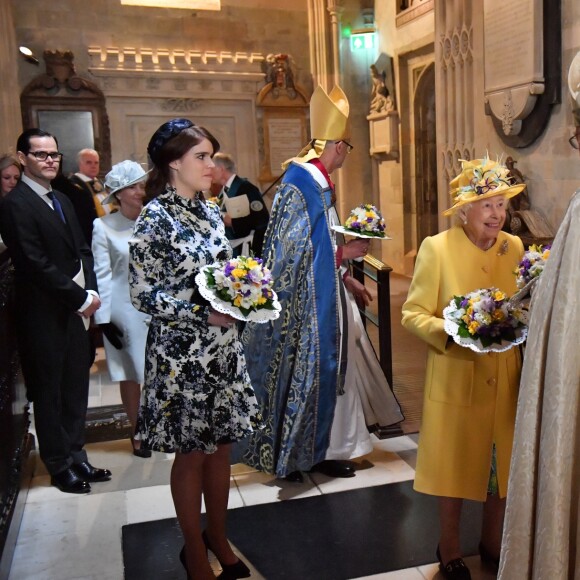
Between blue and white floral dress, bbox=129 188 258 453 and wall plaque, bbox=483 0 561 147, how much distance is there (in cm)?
347

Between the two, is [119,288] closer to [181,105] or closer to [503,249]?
[503,249]

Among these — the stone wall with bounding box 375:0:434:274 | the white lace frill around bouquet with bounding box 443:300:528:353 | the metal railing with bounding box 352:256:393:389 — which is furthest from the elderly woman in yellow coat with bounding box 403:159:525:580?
the stone wall with bounding box 375:0:434:274

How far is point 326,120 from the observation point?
315 cm

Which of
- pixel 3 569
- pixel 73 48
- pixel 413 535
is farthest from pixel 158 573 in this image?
pixel 73 48

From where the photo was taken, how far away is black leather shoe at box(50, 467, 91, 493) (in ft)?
10.6

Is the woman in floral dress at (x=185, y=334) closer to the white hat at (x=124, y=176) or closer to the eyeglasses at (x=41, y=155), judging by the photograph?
the eyeglasses at (x=41, y=155)

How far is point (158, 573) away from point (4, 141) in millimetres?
6289

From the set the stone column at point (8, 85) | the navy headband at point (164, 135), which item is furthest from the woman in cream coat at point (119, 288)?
the stone column at point (8, 85)

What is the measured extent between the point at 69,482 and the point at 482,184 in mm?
2409

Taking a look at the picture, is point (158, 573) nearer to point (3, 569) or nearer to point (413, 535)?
point (3, 569)

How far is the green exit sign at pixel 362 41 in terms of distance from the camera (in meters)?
10.3

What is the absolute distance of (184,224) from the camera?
7.21 feet

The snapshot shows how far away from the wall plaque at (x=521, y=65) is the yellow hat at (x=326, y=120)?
2230 mm

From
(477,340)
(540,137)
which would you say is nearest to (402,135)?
(540,137)
